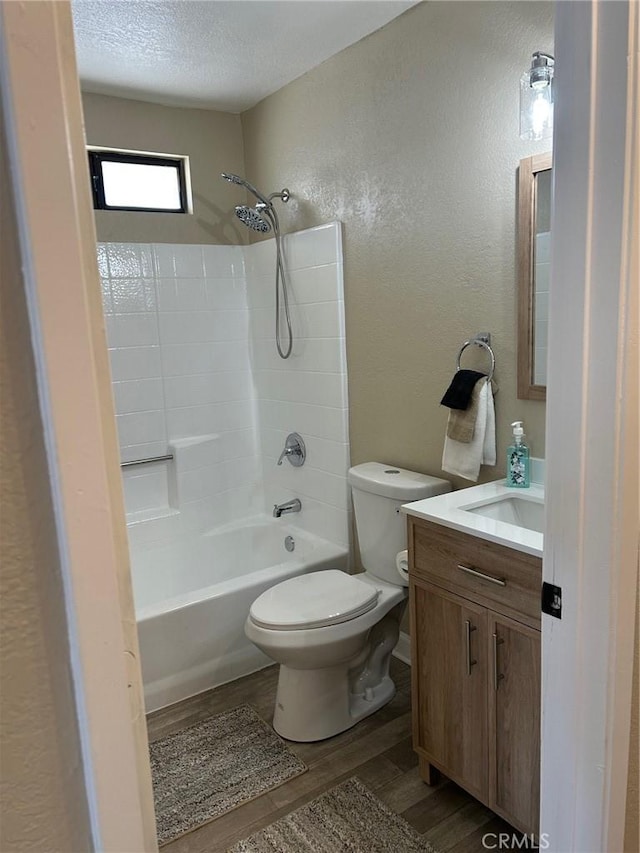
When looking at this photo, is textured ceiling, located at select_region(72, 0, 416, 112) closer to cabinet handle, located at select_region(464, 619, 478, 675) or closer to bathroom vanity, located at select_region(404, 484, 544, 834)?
bathroom vanity, located at select_region(404, 484, 544, 834)

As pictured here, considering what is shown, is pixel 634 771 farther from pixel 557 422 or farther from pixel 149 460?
pixel 149 460

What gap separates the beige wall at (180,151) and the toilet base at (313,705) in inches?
81.6

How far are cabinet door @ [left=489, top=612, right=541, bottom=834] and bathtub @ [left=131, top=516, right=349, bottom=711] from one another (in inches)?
46.5

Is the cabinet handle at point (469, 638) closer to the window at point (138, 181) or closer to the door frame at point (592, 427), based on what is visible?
the door frame at point (592, 427)

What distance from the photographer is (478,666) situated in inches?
66.6

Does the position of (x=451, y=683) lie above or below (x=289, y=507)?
below

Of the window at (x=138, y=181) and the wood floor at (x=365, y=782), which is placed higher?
the window at (x=138, y=181)

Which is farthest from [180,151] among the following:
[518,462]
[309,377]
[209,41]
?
[518,462]

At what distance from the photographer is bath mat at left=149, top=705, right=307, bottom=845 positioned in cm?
189

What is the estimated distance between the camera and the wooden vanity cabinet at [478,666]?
1.56m

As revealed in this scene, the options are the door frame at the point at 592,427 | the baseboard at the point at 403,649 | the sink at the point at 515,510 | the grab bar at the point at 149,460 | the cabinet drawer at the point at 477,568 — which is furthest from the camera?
the grab bar at the point at 149,460

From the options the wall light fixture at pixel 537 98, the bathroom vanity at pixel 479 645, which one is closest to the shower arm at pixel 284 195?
the wall light fixture at pixel 537 98

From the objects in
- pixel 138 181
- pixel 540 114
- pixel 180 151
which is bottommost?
pixel 540 114

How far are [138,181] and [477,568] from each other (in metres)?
2.45
